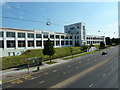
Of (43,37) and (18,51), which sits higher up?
(43,37)

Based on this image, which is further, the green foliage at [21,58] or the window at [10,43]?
the window at [10,43]

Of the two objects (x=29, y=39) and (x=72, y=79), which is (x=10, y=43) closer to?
(x=29, y=39)

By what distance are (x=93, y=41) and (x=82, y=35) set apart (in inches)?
1052

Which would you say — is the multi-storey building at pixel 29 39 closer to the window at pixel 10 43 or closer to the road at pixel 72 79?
the window at pixel 10 43

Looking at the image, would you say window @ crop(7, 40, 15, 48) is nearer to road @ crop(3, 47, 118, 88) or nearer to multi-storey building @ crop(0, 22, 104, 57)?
multi-storey building @ crop(0, 22, 104, 57)

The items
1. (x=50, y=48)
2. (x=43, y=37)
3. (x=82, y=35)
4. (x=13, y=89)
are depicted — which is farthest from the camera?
(x=82, y=35)

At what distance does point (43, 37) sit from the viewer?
48.5m

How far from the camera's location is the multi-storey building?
33.6 metres

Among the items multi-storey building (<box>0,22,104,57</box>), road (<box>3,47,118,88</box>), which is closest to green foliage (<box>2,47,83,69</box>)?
multi-storey building (<box>0,22,104,57</box>)

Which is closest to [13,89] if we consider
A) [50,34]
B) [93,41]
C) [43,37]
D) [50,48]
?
[50,48]

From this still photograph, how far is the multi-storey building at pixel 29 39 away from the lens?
33.6 meters

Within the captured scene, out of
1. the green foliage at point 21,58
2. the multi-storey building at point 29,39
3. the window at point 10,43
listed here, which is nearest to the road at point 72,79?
the green foliage at point 21,58

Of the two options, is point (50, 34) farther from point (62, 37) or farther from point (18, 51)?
point (18, 51)

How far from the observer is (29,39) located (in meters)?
42.1
